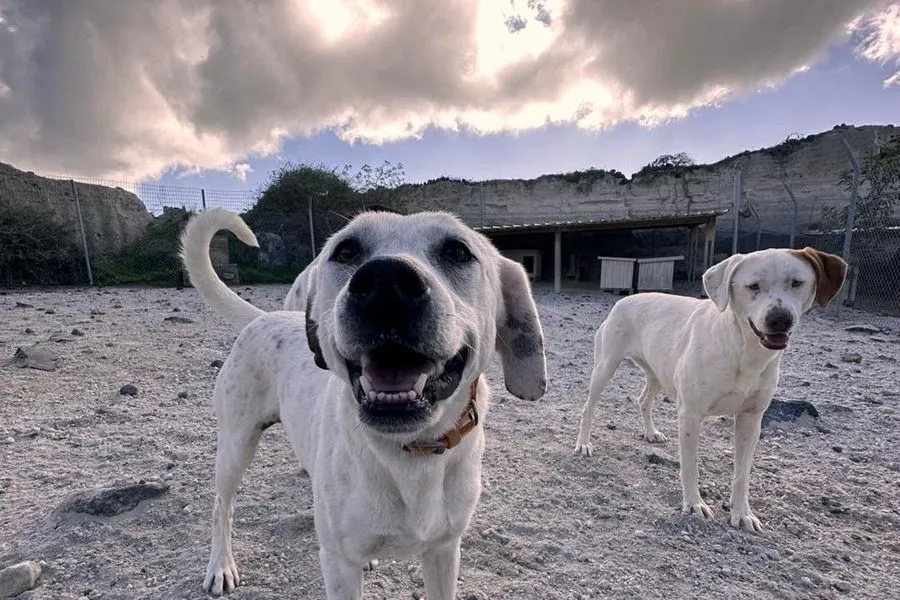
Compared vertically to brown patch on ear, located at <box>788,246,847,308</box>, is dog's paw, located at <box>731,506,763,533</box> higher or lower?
lower

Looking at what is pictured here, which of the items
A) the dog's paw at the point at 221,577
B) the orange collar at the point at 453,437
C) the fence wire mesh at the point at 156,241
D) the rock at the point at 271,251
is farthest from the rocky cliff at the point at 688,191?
the orange collar at the point at 453,437

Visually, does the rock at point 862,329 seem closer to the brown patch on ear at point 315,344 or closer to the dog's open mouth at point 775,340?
the dog's open mouth at point 775,340

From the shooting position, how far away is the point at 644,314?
4.01 metres

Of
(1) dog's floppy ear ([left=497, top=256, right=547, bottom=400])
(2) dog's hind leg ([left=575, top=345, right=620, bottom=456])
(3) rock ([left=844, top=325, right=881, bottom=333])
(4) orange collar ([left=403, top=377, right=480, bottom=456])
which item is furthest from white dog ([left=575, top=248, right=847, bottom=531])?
(3) rock ([left=844, top=325, right=881, bottom=333])

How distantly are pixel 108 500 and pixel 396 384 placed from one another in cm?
253

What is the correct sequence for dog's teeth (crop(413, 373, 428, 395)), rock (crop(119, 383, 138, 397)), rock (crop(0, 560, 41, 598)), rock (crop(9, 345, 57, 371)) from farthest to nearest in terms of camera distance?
1. rock (crop(9, 345, 57, 371))
2. rock (crop(119, 383, 138, 397))
3. rock (crop(0, 560, 41, 598))
4. dog's teeth (crop(413, 373, 428, 395))

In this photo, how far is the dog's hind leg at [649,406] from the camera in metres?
4.04

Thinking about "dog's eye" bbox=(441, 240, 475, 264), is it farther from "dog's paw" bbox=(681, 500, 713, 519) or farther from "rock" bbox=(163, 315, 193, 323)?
"rock" bbox=(163, 315, 193, 323)

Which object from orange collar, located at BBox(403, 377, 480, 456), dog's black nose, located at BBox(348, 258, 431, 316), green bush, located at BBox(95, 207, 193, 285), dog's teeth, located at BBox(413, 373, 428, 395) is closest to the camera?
dog's black nose, located at BBox(348, 258, 431, 316)

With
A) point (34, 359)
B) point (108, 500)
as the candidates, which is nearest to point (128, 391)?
point (34, 359)

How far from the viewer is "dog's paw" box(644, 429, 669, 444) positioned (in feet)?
13.1

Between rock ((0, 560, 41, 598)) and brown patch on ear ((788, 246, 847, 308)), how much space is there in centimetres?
478

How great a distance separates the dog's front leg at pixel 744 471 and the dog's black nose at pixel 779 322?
0.62 meters

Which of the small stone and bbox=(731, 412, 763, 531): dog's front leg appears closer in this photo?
the small stone
